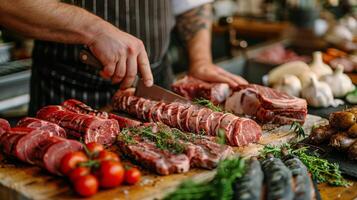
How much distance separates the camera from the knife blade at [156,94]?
3.30 metres

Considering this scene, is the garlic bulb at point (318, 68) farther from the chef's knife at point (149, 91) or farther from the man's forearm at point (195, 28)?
the chef's knife at point (149, 91)

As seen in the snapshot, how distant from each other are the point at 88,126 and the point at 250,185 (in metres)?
1.05

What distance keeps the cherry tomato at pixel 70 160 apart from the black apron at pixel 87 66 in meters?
1.57

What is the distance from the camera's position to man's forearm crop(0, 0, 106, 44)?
10.1ft

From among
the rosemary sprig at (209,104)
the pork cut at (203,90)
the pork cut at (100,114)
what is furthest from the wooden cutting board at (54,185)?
the pork cut at (203,90)

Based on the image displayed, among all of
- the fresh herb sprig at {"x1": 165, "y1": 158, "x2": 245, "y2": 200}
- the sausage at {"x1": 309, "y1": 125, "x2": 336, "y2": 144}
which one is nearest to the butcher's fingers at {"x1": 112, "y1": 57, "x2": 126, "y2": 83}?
the fresh herb sprig at {"x1": 165, "y1": 158, "x2": 245, "y2": 200}

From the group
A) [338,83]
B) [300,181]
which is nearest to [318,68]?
[338,83]

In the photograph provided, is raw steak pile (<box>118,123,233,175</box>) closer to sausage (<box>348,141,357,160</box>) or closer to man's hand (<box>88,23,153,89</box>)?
man's hand (<box>88,23,153,89</box>)

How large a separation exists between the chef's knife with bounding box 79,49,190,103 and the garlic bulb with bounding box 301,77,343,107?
99 centimetres

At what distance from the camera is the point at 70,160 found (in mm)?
2256

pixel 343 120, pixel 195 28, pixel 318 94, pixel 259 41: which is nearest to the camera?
pixel 343 120

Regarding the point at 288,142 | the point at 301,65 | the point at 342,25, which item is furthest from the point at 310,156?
the point at 342,25

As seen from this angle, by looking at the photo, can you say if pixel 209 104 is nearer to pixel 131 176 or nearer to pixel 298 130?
pixel 298 130

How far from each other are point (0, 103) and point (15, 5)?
1613 millimetres
